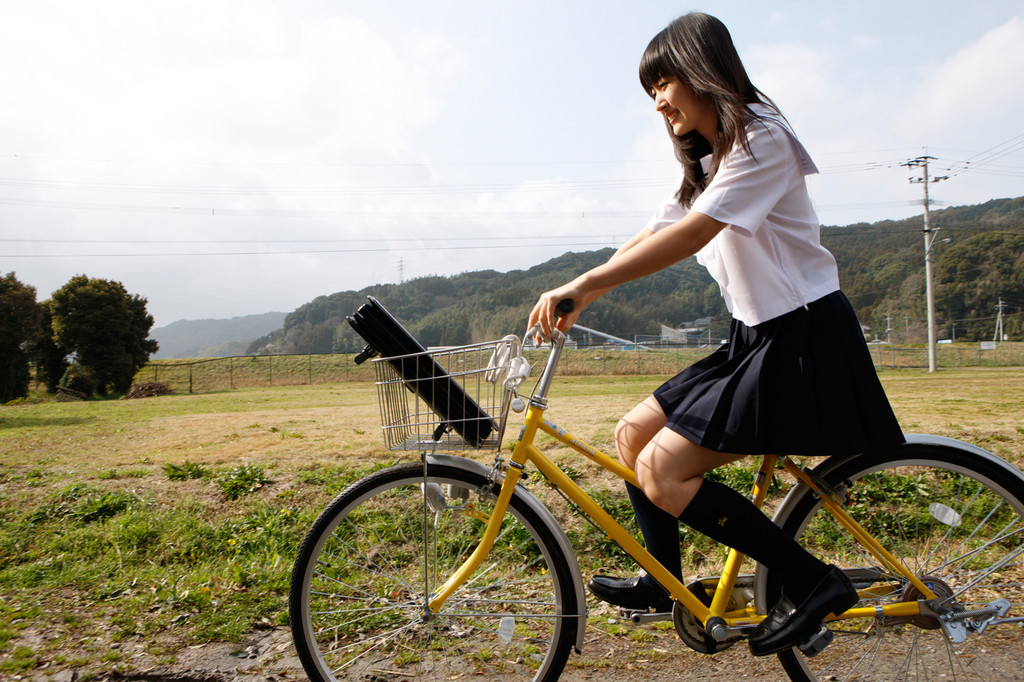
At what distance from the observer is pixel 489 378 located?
2.02 metres

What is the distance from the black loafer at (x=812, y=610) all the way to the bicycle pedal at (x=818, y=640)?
0.03 meters

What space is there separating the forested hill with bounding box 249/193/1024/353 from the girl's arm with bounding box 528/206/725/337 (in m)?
36.6

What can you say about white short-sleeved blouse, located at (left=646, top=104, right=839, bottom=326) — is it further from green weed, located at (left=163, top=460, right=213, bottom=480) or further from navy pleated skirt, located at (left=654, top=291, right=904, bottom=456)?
green weed, located at (left=163, top=460, right=213, bottom=480)

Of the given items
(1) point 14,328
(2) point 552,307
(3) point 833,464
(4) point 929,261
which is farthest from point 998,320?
(2) point 552,307

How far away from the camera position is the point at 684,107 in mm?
2018

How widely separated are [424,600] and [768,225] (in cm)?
165

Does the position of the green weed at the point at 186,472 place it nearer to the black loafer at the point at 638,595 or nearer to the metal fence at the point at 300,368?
the black loafer at the point at 638,595

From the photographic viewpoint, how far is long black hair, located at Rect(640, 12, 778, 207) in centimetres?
187

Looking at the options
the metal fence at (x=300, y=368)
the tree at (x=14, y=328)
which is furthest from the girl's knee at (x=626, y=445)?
the metal fence at (x=300, y=368)

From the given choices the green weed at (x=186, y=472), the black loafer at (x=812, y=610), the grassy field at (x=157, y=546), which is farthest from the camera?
the green weed at (x=186, y=472)

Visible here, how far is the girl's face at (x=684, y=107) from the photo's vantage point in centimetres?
199

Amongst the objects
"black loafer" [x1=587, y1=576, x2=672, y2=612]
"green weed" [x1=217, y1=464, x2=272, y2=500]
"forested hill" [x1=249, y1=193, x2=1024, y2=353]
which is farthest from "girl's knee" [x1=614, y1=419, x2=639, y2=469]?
"forested hill" [x1=249, y1=193, x2=1024, y2=353]

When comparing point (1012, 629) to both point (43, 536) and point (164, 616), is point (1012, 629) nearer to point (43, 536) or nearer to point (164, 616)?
point (164, 616)

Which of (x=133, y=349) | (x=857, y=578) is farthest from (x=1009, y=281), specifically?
(x=857, y=578)
